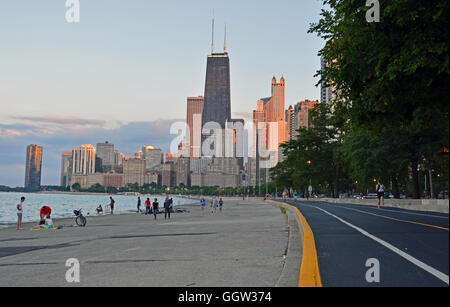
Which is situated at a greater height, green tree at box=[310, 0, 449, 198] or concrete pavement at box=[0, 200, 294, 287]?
green tree at box=[310, 0, 449, 198]

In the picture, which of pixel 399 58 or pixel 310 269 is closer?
pixel 310 269

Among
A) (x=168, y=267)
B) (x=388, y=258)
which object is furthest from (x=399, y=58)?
(x=168, y=267)

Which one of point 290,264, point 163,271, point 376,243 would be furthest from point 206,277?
point 376,243

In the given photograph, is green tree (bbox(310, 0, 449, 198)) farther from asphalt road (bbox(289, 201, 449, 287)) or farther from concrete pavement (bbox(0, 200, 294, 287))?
concrete pavement (bbox(0, 200, 294, 287))

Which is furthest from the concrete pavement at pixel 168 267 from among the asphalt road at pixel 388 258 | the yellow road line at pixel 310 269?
the asphalt road at pixel 388 258

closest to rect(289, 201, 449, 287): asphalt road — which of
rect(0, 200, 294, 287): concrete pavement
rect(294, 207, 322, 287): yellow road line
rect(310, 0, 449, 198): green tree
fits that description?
rect(294, 207, 322, 287): yellow road line

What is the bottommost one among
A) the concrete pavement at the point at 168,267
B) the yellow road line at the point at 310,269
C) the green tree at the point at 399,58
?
the concrete pavement at the point at 168,267

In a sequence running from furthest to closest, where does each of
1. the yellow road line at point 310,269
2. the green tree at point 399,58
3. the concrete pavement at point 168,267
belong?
1. the green tree at point 399,58
2. the concrete pavement at point 168,267
3. the yellow road line at point 310,269

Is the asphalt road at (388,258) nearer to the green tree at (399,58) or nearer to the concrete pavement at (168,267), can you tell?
the concrete pavement at (168,267)

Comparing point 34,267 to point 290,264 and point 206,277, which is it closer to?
point 206,277

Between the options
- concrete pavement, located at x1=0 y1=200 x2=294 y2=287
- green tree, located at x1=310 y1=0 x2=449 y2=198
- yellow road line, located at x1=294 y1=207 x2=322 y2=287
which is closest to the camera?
yellow road line, located at x1=294 y1=207 x2=322 y2=287

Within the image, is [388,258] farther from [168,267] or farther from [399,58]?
[399,58]
